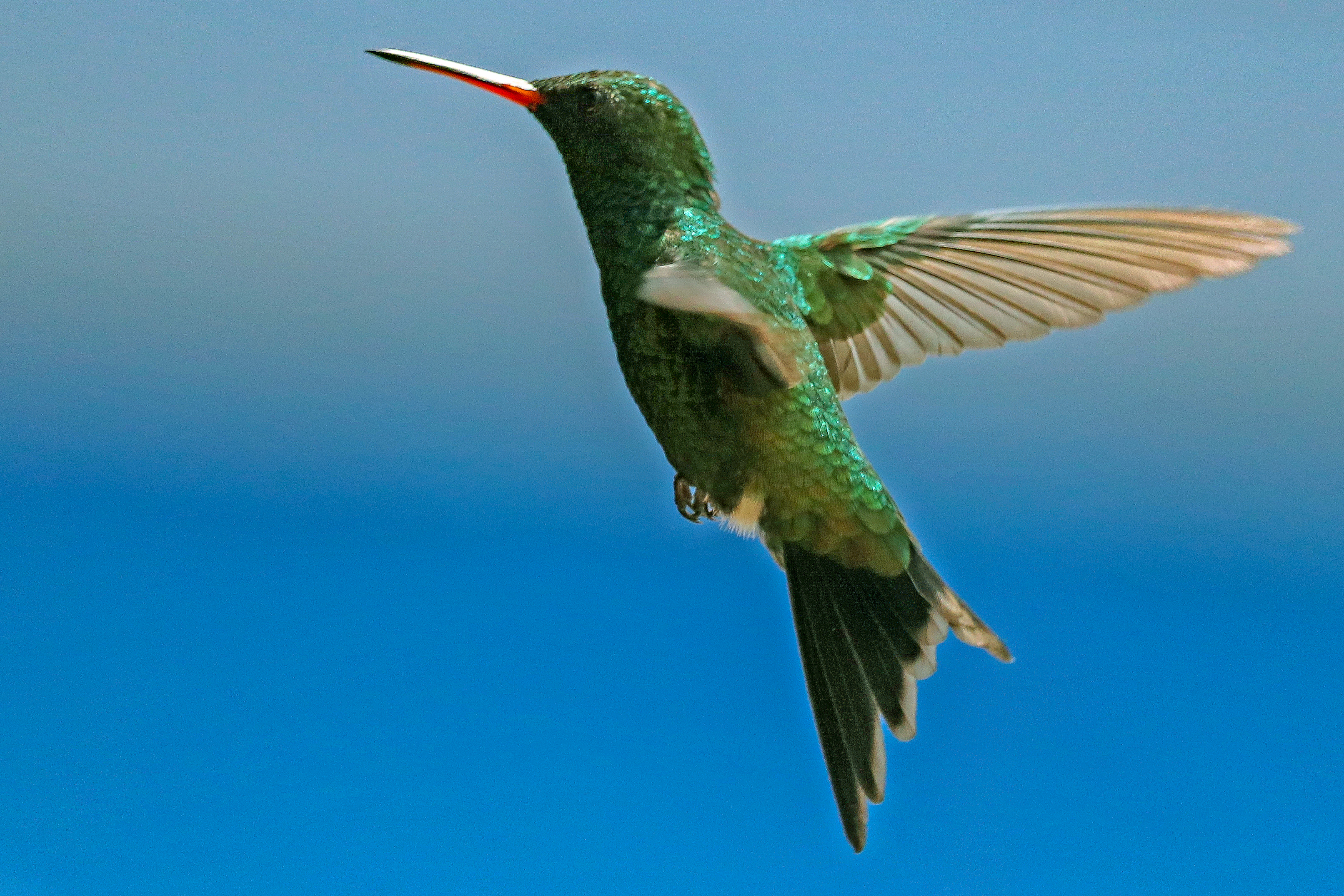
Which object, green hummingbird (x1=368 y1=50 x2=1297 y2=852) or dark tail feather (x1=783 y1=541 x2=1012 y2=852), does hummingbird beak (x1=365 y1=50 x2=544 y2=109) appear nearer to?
green hummingbird (x1=368 y1=50 x2=1297 y2=852)

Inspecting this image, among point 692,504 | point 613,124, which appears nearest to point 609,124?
point 613,124

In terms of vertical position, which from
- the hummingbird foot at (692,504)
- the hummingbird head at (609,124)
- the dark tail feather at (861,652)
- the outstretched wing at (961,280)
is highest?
the hummingbird head at (609,124)

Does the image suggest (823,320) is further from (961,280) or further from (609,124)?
(609,124)

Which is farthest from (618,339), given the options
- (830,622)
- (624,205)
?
(830,622)

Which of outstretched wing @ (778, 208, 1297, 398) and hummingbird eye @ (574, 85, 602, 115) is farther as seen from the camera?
outstretched wing @ (778, 208, 1297, 398)

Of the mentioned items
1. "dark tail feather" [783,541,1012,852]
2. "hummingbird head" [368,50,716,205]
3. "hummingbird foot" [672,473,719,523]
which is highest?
"hummingbird head" [368,50,716,205]

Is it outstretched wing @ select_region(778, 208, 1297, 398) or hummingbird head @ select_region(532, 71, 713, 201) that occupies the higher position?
hummingbird head @ select_region(532, 71, 713, 201)

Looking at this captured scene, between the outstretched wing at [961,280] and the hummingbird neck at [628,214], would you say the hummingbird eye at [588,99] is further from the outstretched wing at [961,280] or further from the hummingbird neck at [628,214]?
the outstretched wing at [961,280]

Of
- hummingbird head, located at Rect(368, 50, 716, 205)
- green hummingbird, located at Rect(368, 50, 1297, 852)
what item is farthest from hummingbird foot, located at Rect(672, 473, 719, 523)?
hummingbird head, located at Rect(368, 50, 716, 205)

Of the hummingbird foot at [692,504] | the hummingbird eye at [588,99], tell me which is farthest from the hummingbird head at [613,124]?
the hummingbird foot at [692,504]
